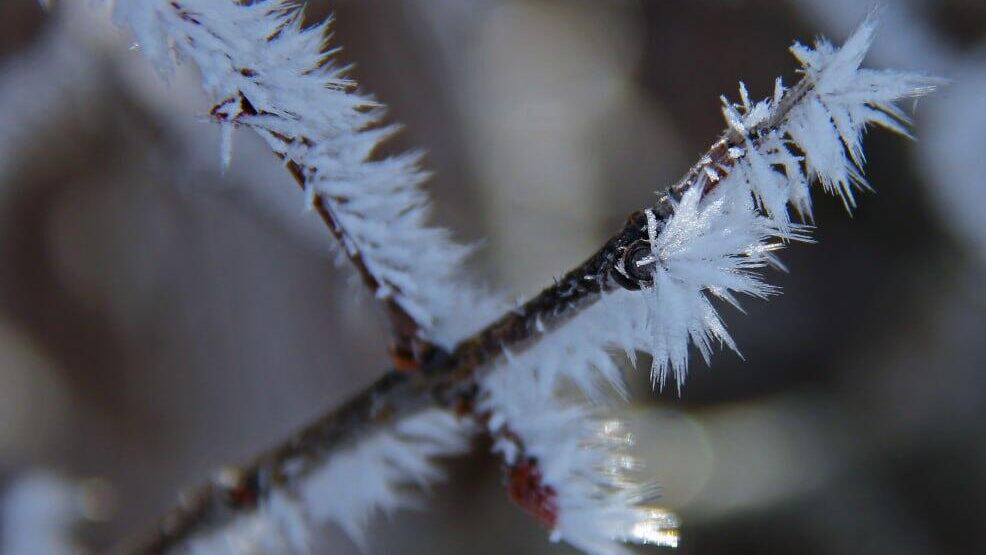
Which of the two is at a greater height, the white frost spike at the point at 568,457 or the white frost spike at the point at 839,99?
the white frost spike at the point at 839,99

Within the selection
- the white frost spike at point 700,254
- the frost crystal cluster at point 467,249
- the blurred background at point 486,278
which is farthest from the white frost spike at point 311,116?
the blurred background at point 486,278

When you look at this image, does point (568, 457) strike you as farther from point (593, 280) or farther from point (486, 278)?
point (486, 278)

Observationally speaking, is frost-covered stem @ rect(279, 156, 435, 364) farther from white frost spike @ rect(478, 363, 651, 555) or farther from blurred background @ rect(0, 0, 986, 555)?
blurred background @ rect(0, 0, 986, 555)

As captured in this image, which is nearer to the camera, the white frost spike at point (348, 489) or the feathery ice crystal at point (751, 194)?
the feathery ice crystal at point (751, 194)

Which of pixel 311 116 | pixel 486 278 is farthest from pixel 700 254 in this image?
pixel 486 278

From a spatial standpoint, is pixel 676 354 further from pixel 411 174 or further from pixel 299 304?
pixel 299 304

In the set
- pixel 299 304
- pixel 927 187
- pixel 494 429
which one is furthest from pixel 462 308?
pixel 927 187

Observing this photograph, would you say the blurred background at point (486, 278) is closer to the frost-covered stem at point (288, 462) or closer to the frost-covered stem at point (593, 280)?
the frost-covered stem at point (288, 462)

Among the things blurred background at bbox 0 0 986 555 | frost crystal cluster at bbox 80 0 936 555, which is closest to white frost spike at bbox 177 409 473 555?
frost crystal cluster at bbox 80 0 936 555
